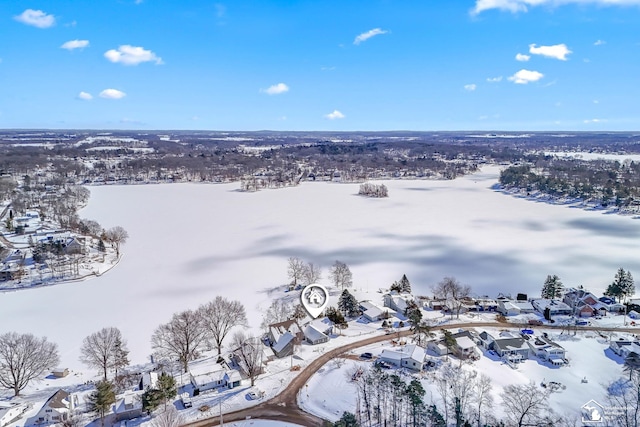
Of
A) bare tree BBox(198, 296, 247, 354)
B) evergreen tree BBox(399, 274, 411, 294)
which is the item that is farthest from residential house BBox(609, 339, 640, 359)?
bare tree BBox(198, 296, 247, 354)

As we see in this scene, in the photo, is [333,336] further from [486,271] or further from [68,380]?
[486,271]

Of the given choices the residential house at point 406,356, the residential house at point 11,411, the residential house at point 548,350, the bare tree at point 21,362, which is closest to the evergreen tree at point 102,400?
the residential house at point 11,411

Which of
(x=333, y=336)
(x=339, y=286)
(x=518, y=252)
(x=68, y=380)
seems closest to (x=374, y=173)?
(x=518, y=252)

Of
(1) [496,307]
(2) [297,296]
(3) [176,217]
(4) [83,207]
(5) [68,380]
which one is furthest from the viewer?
(4) [83,207]

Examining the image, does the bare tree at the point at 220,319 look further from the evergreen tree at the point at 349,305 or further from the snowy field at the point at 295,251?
the evergreen tree at the point at 349,305

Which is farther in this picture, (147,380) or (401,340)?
(401,340)

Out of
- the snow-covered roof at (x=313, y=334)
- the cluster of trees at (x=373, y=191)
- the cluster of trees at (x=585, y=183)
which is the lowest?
the snow-covered roof at (x=313, y=334)
